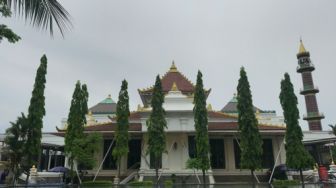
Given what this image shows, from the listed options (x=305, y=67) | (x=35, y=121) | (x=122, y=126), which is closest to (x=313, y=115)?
(x=305, y=67)

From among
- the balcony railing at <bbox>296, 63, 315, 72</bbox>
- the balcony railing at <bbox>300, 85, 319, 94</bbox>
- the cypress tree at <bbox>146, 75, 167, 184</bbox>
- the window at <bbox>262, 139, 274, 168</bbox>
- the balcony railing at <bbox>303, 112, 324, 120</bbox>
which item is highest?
the balcony railing at <bbox>296, 63, 315, 72</bbox>

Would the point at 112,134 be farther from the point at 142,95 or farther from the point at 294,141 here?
the point at 294,141

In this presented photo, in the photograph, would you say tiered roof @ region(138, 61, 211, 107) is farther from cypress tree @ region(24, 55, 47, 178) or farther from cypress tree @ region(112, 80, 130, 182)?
cypress tree @ region(24, 55, 47, 178)

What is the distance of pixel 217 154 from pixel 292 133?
7.49m

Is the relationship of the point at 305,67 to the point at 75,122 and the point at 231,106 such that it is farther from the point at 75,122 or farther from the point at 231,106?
the point at 75,122

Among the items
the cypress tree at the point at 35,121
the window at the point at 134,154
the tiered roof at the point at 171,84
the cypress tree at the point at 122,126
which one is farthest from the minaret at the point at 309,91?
the cypress tree at the point at 35,121

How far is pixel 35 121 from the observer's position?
724 inches

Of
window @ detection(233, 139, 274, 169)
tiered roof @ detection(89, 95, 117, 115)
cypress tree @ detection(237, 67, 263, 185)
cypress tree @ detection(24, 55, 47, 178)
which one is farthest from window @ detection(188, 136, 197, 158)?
tiered roof @ detection(89, 95, 117, 115)

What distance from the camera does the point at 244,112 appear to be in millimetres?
18516

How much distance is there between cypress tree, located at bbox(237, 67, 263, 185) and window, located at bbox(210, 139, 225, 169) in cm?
555

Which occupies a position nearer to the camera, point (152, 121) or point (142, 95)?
point (152, 121)

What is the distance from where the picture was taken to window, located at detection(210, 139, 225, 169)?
23469 mm

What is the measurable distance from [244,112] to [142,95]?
35.1 feet

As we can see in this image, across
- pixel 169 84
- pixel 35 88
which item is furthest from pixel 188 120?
pixel 35 88
